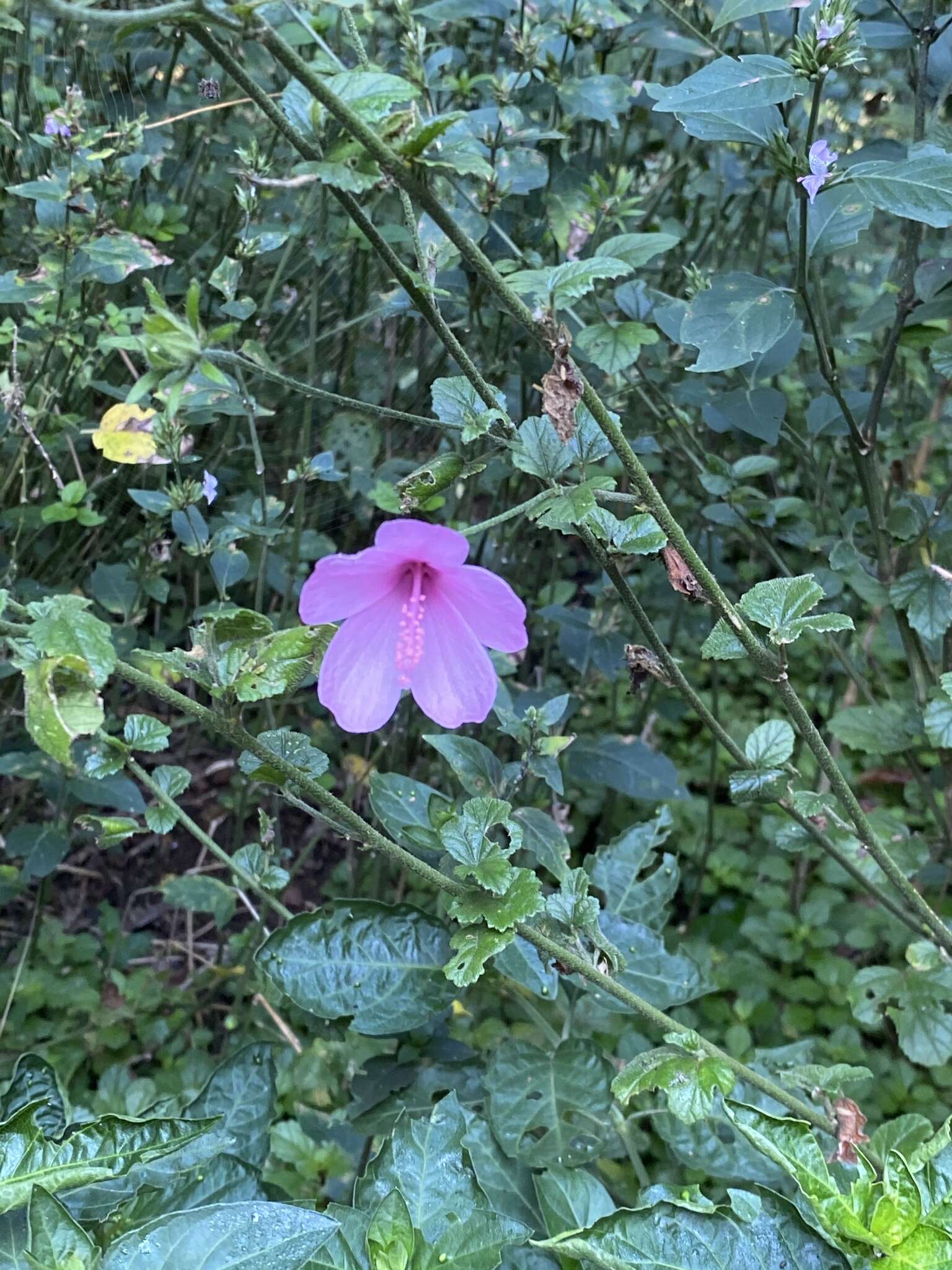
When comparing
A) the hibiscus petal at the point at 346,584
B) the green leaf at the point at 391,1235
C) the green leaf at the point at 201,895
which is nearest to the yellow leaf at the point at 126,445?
the hibiscus petal at the point at 346,584

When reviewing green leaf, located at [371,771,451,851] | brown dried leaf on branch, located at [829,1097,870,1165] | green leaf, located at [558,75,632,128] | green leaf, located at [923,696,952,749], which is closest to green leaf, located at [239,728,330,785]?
green leaf, located at [371,771,451,851]

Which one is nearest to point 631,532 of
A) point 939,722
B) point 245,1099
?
point 939,722

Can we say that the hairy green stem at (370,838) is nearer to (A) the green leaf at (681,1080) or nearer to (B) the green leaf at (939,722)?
(A) the green leaf at (681,1080)

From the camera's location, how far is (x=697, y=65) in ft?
7.02

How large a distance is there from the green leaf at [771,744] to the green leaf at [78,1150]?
27.2 inches

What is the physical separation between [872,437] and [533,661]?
124 cm

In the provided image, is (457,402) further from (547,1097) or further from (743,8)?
(547,1097)

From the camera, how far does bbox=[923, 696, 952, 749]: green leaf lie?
1.21 metres

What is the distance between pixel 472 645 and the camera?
0.99 meters

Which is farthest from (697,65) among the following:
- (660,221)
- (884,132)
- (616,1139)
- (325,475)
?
(616,1139)

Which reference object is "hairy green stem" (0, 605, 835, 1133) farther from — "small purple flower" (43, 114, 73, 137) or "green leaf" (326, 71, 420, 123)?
"small purple flower" (43, 114, 73, 137)

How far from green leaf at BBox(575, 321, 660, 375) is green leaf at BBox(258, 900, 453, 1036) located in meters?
0.71

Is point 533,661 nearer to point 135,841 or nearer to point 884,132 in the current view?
point 135,841

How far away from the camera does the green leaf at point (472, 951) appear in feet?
2.74
